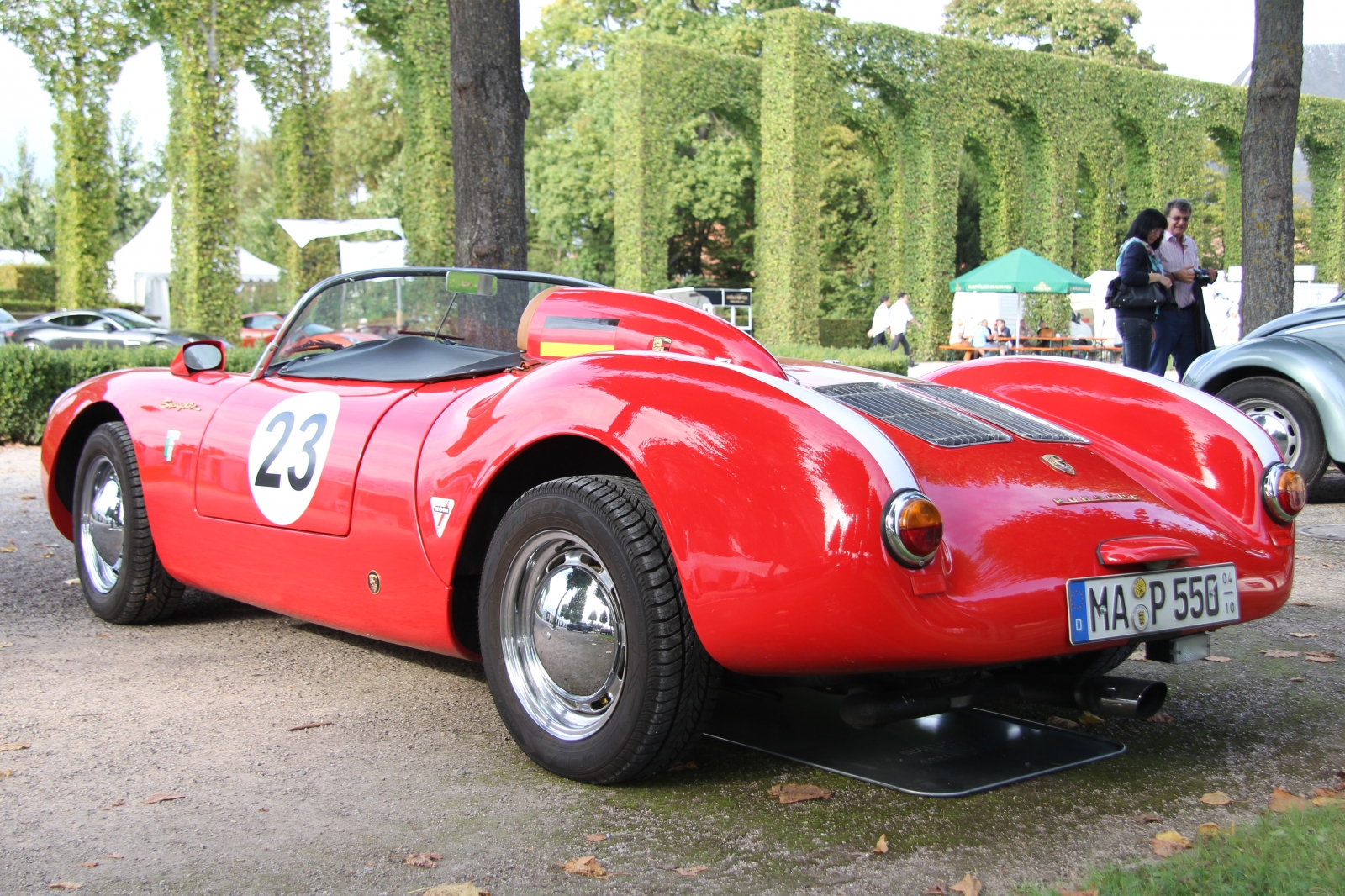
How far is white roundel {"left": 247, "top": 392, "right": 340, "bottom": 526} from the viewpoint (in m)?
3.32

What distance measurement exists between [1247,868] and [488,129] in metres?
6.16

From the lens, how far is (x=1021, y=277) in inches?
863

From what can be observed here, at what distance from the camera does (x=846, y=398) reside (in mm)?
2934

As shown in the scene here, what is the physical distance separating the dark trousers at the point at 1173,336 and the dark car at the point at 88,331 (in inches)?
701

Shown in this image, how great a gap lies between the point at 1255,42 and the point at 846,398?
A: 8.22m

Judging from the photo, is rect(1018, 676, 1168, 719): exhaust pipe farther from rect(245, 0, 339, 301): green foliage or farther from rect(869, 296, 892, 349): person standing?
rect(245, 0, 339, 301): green foliage

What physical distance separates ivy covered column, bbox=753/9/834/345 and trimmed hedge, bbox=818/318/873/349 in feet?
36.6

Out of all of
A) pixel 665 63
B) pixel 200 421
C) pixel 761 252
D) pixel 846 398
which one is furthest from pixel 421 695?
pixel 665 63

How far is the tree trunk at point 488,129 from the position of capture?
705 centimetres

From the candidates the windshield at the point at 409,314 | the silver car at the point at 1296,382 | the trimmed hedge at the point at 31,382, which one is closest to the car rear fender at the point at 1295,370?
the silver car at the point at 1296,382

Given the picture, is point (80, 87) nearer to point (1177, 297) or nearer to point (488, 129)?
point (488, 129)

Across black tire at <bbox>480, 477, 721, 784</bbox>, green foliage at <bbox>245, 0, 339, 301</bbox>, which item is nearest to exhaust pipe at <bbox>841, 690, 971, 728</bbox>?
black tire at <bbox>480, 477, 721, 784</bbox>

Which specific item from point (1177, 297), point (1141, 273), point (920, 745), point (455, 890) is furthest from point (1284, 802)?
point (1177, 297)

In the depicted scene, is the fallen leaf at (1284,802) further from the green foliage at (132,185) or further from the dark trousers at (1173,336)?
the green foliage at (132,185)
